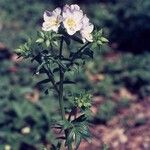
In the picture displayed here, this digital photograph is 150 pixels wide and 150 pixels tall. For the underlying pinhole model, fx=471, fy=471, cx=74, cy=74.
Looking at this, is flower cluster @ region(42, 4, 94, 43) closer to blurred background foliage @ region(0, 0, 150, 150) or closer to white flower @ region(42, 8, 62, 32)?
white flower @ region(42, 8, 62, 32)

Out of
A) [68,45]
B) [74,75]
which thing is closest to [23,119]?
[74,75]

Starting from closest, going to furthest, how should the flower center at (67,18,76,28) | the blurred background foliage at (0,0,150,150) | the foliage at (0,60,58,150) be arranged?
the flower center at (67,18,76,28) → the foliage at (0,60,58,150) → the blurred background foliage at (0,0,150,150)

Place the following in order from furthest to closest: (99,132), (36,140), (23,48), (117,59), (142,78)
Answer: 1. (117,59)
2. (142,78)
3. (99,132)
4. (36,140)
5. (23,48)

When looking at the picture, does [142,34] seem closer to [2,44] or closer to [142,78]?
[142,78]

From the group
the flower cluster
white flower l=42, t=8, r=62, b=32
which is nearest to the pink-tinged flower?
the flower cluster

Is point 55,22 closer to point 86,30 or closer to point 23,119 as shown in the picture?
point 86,30

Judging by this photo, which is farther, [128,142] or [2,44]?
[2,44]

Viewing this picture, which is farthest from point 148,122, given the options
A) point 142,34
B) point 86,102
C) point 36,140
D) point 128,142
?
point 86,102
